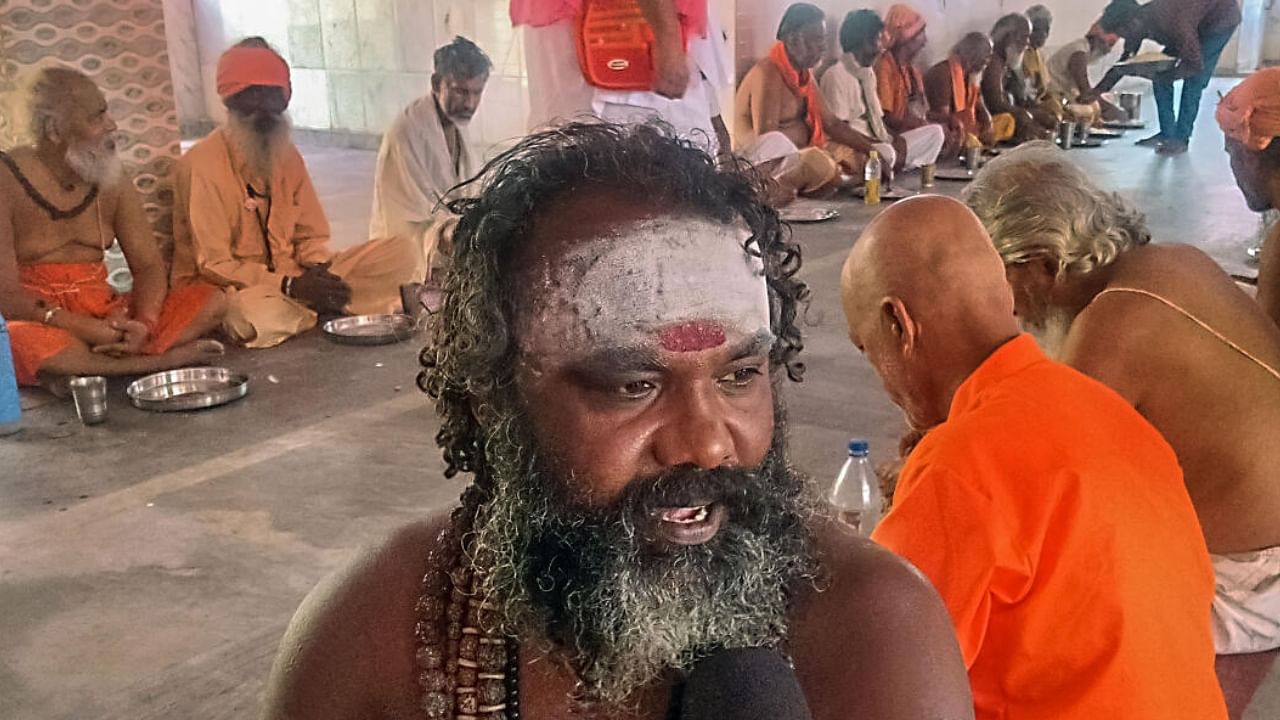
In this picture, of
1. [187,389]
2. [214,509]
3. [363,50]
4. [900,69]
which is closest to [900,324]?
[214,509]

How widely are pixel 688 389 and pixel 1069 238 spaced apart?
5.58 feet

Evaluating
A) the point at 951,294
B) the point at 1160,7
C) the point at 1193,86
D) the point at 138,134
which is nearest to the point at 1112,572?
the point at 951,294

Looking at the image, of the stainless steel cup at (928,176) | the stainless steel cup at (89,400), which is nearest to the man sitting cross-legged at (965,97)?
the stainless steel cup at (928,176)

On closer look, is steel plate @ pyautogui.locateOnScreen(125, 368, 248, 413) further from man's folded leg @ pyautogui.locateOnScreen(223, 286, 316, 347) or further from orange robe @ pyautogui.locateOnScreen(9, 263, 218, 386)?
man's folded leg @ pyautogui.locateOnScreen(223, 286, 316, 347)

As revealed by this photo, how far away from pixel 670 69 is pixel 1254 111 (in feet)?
11.1

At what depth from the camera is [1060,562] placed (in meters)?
1.99

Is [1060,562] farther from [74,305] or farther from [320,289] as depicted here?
[320,289]

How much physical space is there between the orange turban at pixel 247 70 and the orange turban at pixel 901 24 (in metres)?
8.19

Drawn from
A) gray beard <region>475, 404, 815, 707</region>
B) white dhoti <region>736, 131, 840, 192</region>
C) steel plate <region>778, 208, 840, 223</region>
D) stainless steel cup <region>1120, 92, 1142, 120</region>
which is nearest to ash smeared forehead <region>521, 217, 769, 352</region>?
gray beard <region>475, 404, 815, 707</region>

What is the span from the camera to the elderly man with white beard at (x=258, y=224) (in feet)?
22.2

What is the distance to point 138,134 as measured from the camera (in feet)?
23.3

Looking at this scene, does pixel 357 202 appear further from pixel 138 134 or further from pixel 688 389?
pixel 688 389

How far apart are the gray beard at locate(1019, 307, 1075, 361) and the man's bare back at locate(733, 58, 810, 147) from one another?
8.31 m

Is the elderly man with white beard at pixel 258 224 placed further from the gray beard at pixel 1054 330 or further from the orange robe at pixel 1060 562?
the orange robe at pixel 1060 562
